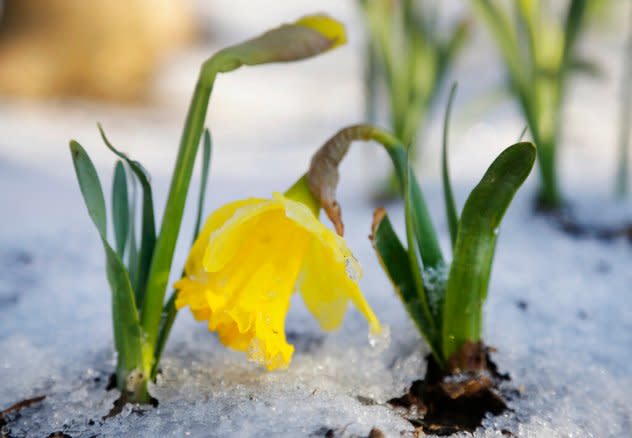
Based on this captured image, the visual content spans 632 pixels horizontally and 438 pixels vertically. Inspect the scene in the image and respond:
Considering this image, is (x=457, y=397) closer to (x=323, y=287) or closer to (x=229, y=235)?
(x=323, y=287)

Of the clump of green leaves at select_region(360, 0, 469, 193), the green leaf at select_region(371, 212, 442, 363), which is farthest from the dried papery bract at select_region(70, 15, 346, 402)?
the clump of green leaves at select_region(360, 0, 469, 193)

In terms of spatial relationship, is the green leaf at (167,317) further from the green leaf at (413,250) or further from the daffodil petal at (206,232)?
the green leaf at (413,250)

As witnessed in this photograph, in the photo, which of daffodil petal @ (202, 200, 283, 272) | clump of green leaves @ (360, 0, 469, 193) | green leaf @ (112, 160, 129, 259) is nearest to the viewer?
daffodil petal @ (202, 200, 283, 272)

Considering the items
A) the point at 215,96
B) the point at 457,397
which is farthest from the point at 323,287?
the point at 215,96

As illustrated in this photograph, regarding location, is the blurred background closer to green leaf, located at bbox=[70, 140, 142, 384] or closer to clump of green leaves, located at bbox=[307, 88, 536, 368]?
clump of green leaves, located at bbox=[307, 88, 536, 368]

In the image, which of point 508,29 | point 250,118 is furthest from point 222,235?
point 250,118

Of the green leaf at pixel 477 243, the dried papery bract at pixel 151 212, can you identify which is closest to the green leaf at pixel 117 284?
the dried papery bract at pixel 151 212

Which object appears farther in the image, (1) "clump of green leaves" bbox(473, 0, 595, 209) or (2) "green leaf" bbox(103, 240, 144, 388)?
(1) "clump of green leaves" bbox(473, 0, 595, 209)
